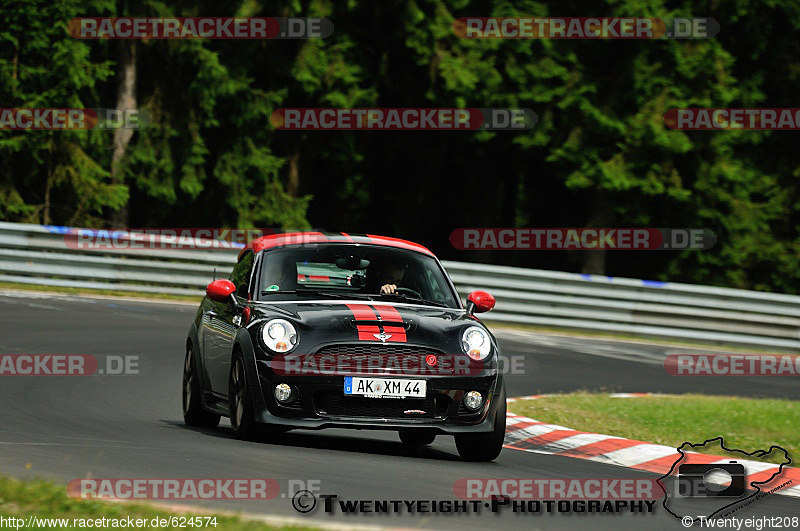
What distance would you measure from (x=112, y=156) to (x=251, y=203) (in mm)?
2751

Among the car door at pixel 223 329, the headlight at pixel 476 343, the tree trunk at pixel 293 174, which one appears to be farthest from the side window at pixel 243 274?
the tree trunk at pixel 293 174

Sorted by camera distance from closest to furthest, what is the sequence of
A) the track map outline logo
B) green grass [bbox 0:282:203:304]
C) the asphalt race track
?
the asphalt race track → the track map outline logo → green grass [bbox 0:282:203:304]

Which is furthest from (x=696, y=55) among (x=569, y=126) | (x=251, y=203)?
(x=251, y=203)

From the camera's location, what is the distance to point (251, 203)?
27625 mm

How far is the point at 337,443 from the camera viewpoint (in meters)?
10.3

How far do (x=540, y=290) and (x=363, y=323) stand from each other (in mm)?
13717

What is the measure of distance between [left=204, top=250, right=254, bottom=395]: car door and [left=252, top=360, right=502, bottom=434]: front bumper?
81 cm

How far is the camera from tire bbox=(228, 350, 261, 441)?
9445 millimetres

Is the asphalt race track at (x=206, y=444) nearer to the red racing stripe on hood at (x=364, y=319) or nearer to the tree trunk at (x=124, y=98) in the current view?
the red racing stripe on hood at (x=364, y=319)

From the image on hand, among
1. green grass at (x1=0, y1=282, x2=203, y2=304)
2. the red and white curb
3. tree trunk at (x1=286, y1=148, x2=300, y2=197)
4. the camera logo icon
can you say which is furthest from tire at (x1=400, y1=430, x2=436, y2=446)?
tree trunk at (x1=286, y1=148, x2=300, y2=197)

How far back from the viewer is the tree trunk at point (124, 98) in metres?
26.5

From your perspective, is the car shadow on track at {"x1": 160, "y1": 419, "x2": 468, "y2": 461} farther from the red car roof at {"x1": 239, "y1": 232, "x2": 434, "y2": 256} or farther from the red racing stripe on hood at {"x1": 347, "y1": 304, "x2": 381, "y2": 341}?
the red car roof at {"x1": 239, "y1": 232, "x2": 434, "y2": 256}

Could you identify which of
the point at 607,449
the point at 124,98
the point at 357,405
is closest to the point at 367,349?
the point at 357,405

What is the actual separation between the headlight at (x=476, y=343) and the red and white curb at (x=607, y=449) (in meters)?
1.45
